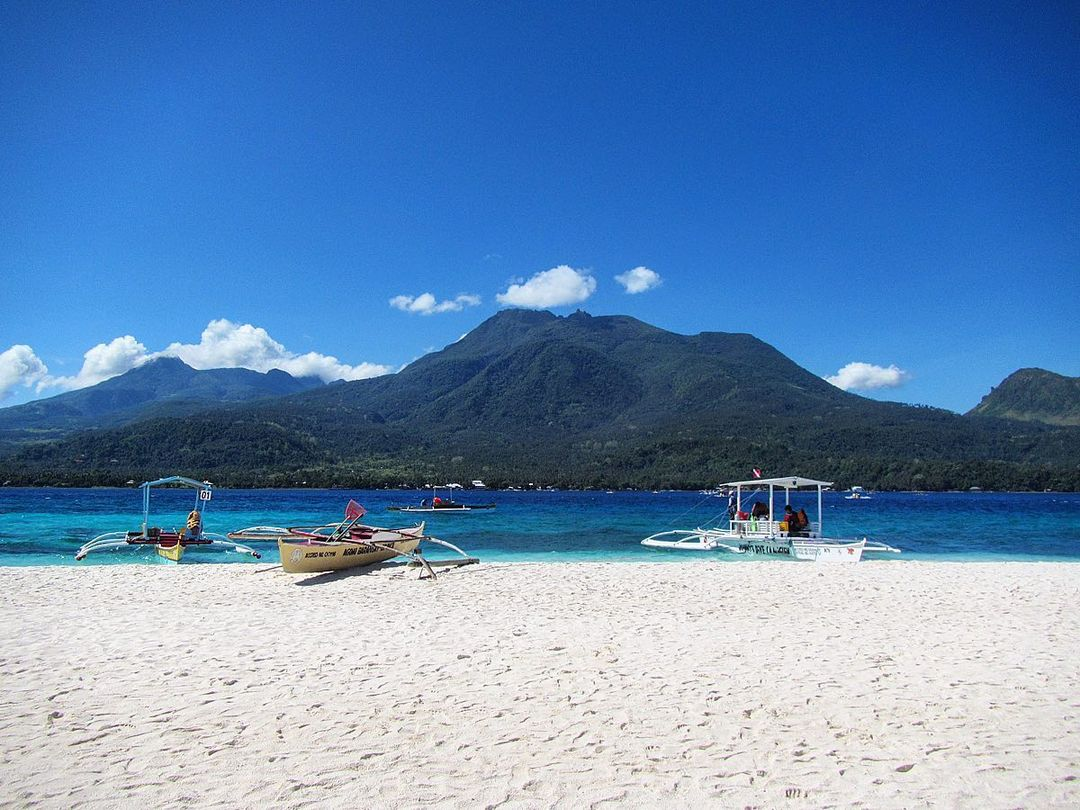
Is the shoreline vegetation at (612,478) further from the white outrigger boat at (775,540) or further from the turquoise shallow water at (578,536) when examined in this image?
the white outrigger boat at (775,540)

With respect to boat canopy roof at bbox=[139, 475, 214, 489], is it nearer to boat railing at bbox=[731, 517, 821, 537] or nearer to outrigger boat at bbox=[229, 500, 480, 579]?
outrigger boat at bbox=[229, 500, 480, 579]

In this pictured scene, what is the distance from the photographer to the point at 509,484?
115 meters

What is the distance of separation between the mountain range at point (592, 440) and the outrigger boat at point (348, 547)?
307ft

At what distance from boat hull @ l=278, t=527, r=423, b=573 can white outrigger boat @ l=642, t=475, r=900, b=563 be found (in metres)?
12.1

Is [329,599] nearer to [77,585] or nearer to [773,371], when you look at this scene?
[77,585]

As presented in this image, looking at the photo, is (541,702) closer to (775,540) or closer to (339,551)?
(339,551)

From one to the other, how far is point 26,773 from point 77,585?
37.3 ft

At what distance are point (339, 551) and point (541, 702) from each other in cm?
1040

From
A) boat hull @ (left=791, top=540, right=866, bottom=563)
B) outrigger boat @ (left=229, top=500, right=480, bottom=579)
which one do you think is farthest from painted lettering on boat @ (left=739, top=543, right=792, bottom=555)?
outrigger boat @ (left=229, top=500, right=480, bottom=579)

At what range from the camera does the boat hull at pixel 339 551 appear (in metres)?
15.3

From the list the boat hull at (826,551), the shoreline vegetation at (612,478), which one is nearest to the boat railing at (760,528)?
the boat hull at (826,551)

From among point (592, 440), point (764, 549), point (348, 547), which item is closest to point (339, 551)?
point (348, 547)

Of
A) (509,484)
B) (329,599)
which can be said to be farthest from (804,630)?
(509,484)

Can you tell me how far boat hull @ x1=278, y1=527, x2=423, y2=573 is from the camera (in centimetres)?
1534
